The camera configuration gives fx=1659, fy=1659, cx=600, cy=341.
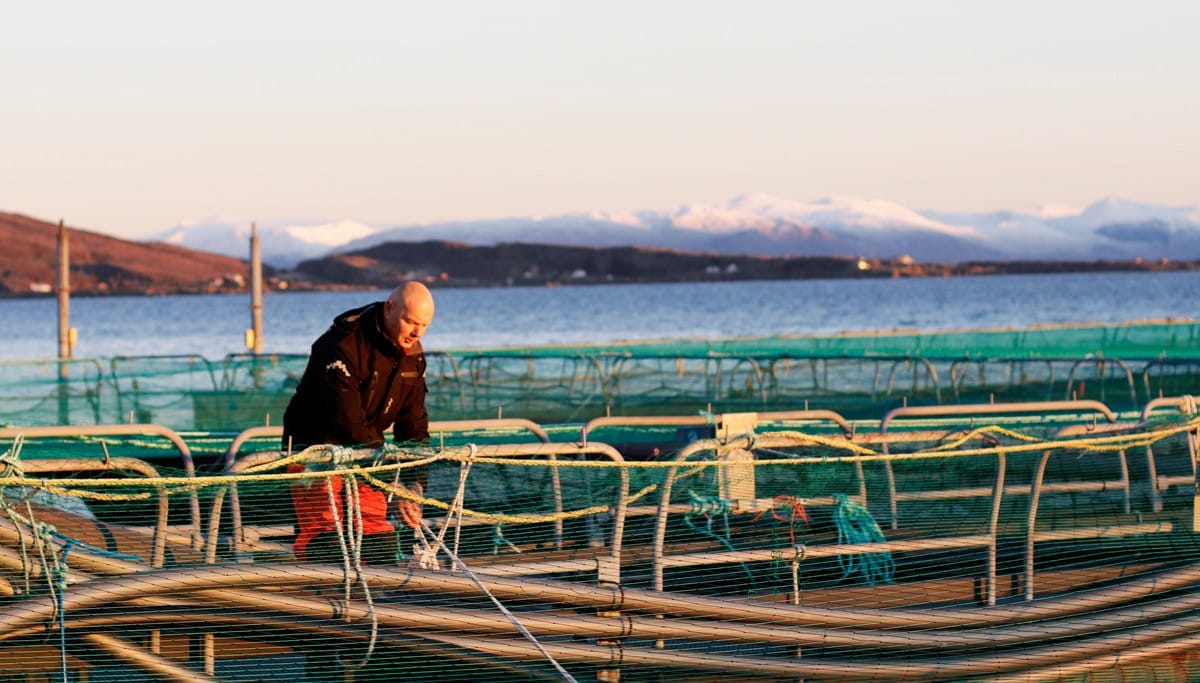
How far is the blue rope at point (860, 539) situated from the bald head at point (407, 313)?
208 centimetres

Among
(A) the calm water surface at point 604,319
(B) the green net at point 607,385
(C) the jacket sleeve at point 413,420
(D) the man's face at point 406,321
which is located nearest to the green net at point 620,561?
(C) the jacket sleeve at point 413,420

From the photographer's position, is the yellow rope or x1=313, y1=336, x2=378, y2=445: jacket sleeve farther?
x1=313, y1=336, x2=378, y2=445: jacket sleeve

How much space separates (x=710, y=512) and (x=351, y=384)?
1711 millimetres

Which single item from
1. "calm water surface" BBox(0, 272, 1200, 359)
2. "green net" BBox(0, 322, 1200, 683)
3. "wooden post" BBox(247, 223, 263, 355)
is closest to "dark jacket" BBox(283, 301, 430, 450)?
"green net" BBox(0, 322, 1200, 683)

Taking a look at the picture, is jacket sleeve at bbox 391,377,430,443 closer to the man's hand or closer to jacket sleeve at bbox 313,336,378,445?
jacket sleeve at bbox 313,336,378,445

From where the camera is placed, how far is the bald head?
7.35 metres

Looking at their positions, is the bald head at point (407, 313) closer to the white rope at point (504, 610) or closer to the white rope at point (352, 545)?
the white rope at point (352, 545)

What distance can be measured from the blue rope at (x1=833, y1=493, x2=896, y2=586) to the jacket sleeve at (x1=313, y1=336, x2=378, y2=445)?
2.19m

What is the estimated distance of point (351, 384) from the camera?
7.40 m

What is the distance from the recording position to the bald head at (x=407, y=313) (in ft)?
24.1

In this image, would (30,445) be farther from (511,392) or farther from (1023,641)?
(511,392)

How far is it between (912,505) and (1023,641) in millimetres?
1018

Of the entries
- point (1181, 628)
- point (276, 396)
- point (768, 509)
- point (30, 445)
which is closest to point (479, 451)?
point (768, 509)

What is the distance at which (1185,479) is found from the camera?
8820 mm
